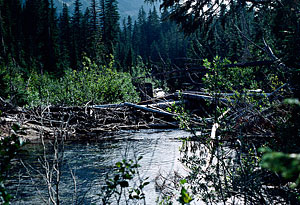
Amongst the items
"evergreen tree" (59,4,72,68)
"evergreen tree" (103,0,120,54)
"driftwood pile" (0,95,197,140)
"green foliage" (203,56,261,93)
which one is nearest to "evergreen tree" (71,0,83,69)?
"evergreen tree" (59,4,72,68)

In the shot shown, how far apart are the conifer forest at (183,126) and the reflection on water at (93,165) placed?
0.09 ft

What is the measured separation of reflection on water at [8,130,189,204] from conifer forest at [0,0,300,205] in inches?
1.0

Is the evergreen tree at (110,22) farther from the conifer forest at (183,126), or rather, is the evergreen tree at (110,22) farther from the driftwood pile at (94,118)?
the driftwood pile at (94,118)

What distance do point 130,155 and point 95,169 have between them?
3.74ft

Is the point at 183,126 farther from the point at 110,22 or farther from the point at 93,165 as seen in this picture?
the point at 110,22

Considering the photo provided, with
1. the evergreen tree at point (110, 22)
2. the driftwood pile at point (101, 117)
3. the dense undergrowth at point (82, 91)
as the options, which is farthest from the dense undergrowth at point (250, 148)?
the evergreen tree at point (110, 22)

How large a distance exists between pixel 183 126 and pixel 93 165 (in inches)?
122

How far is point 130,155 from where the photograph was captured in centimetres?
676

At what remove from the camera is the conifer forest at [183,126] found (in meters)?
2.57

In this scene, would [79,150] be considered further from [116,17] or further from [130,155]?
[116,17]

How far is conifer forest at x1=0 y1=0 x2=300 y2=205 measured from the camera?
8.43ft

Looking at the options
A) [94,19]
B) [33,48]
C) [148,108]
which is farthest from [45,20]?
[148,108]

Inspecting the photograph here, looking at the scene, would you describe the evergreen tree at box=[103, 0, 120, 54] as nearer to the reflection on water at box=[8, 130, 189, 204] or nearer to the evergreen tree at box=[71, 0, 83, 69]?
the evergreen tree at box=[71, 0, 83, 69]

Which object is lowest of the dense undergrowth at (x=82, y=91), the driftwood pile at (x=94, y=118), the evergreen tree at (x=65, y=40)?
the driftwood pile at (x=94, y=118)
